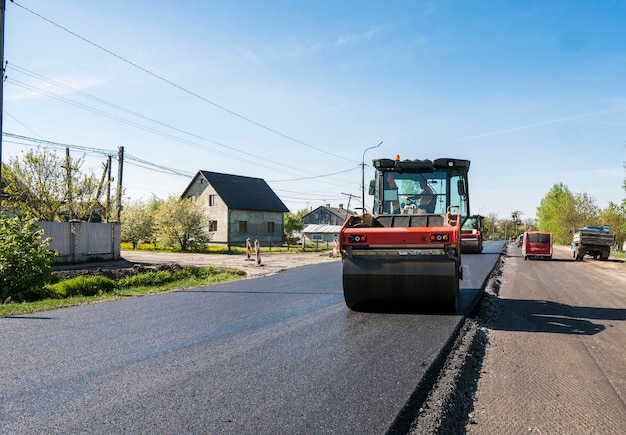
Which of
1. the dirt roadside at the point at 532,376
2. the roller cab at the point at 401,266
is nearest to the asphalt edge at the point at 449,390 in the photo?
the dirt roadside at the point at 532,376

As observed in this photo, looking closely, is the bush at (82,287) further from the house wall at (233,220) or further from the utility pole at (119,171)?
the house wall at (233,220)

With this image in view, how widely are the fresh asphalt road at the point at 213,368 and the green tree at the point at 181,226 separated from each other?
86.9 ft

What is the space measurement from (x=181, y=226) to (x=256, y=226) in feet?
41.9

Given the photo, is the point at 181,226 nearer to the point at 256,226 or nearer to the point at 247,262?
the point at 256,226

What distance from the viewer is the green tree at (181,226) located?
34.6 meters

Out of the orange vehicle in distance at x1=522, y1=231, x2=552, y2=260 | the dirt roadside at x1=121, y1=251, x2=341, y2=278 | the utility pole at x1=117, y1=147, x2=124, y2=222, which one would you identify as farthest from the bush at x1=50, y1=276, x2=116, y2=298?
the orange vehicle in distance at x1=522, y1=231, x2=552, y2=260

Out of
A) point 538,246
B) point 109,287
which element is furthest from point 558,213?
point 109,287

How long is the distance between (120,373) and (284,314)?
3.60 m

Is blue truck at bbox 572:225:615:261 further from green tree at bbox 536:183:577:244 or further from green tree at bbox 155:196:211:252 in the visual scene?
green tree at bbox 536:183:577:244

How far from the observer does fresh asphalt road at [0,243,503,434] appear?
3566 mm

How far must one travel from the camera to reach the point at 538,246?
30.3m

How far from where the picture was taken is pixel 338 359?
525cm

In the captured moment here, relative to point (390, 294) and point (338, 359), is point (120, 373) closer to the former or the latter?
point (338, 359)

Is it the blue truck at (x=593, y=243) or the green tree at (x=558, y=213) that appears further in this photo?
the green tree at (x=558, y=213)
